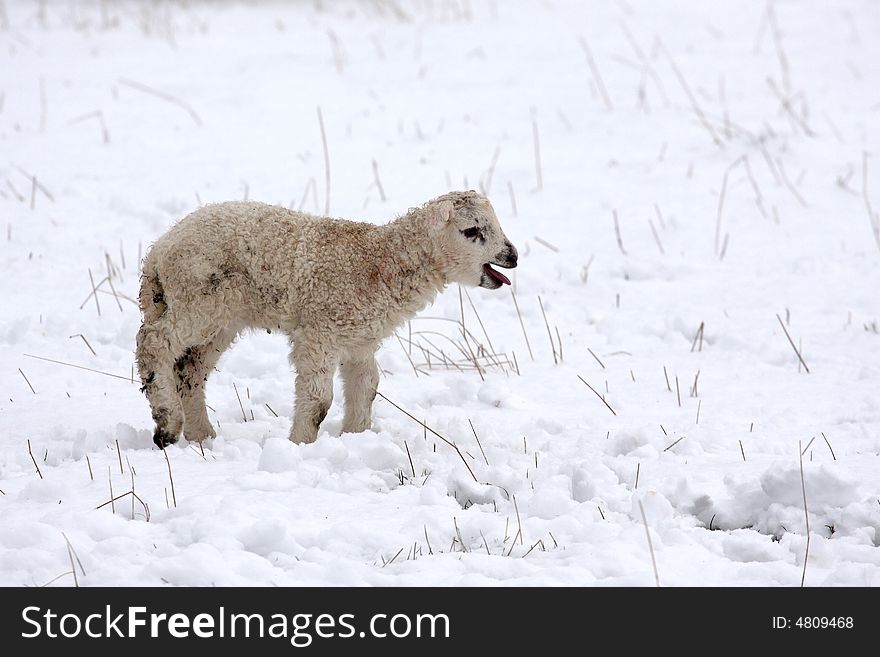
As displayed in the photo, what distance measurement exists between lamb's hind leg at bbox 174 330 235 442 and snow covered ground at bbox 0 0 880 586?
222 millimetres

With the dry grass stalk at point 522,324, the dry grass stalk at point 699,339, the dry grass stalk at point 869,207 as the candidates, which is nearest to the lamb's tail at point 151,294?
the dry grass stalk at point 522,324

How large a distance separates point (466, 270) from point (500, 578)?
2326mm

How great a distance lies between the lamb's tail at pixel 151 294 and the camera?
585 centimetres

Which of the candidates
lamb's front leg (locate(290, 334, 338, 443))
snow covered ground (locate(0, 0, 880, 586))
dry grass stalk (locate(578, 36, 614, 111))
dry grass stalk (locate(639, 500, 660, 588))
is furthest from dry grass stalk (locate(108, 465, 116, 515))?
dry grass stalk (locate(578, 36, 614, 111))

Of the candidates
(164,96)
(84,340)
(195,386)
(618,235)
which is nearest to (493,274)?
(195,386)

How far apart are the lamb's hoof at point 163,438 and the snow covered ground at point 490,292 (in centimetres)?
7

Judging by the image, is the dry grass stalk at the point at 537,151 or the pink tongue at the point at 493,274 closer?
the pink tongue at the point at 493,274

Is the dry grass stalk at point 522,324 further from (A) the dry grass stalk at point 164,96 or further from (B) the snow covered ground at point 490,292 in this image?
(A) the dry grass stalk at point 164,96

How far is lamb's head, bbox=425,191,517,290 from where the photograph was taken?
6027 mm

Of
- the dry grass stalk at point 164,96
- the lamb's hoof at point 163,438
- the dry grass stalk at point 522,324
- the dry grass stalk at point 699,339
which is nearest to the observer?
the lamb's hoof at point 163,438

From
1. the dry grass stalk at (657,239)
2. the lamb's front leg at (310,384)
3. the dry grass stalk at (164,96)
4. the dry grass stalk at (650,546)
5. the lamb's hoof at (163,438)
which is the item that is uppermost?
the dry grass stalk at (164,96)

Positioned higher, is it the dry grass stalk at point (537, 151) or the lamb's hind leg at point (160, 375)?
the dry grass stalk at point (537, 151)
